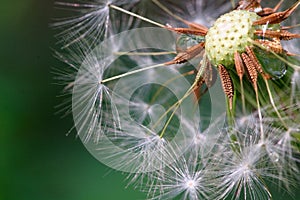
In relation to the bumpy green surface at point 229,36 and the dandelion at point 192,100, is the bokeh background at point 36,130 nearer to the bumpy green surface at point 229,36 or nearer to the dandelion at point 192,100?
the dandelion at point 192,100

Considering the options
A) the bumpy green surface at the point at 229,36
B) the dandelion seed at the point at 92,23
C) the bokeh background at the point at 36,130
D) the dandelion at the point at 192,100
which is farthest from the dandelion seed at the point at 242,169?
the bokeh background at the point at 36,130

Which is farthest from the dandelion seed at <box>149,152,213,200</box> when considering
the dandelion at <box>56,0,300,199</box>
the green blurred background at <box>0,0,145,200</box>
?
the green blurred background at <box>0,0,145,200</box>

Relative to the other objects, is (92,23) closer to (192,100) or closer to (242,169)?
(192,100)

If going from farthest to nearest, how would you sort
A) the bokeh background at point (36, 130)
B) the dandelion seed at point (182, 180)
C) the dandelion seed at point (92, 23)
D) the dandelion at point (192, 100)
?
1. the bokeh background at point (36, 130)
2. the dandelion seed at point (92, 23)
3. the dandelion seed at point (182, 180)
4. the dandelion at point (192, 100)

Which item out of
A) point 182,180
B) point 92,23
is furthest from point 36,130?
point 182,180

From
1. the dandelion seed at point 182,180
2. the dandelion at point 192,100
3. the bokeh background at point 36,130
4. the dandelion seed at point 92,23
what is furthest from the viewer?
the bokeh background at point 36,130

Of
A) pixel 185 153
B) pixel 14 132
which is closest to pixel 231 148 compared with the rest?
pixel 185 153

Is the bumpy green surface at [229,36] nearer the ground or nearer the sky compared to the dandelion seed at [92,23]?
nearer the ground

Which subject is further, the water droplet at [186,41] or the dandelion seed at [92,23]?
the dandelion seed at [92,23]
